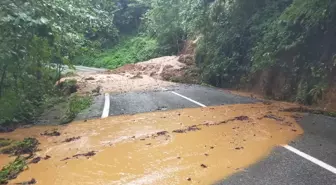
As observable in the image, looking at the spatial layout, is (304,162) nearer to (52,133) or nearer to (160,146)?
(160,146)

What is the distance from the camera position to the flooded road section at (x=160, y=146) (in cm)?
545

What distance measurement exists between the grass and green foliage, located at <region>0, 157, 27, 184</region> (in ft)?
109

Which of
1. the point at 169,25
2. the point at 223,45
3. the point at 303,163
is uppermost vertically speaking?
the point at 169,25

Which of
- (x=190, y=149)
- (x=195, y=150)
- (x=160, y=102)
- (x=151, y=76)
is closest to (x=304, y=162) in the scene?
(x=195, y=150)

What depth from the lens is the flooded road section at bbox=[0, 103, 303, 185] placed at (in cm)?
545

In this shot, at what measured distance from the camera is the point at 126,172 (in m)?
5.56

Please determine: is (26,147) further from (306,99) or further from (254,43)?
(254,43)

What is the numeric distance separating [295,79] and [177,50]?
2193 cm

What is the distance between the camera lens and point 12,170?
19.1ft

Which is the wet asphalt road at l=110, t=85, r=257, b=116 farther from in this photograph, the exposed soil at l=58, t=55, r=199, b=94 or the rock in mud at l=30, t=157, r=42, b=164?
the exposed soil at l=58, t=55, r=199, b=94

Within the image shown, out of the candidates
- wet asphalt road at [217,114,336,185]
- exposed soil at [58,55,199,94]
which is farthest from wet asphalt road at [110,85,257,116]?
exposed soil at [58,55,199,94]

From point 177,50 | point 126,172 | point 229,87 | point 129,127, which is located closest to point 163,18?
point 177,50

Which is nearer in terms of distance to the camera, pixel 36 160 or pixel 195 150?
pixel 36 160

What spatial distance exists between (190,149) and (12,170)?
2.91 meters
